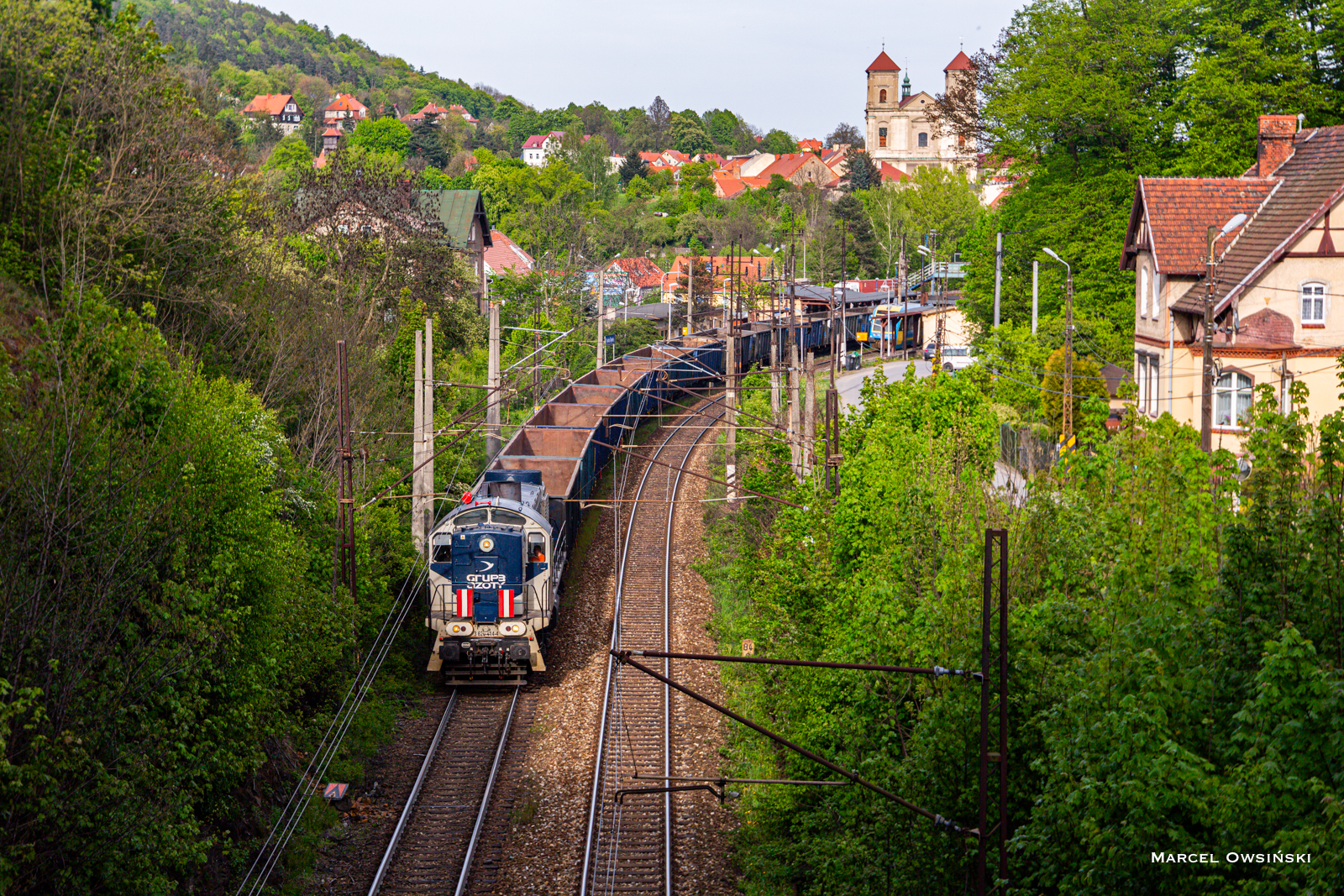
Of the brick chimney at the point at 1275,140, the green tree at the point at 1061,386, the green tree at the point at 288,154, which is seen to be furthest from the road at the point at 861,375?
the green tree at the point at 288,154

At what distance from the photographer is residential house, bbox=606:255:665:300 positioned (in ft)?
284

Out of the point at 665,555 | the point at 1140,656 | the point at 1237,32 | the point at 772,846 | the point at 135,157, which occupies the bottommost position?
the point at 772,846

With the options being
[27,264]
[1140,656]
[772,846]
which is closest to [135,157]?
[27,264]

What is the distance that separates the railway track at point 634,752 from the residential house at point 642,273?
57.6m

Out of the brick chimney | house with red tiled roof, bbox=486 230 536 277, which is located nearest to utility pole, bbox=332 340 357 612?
the brick chimney

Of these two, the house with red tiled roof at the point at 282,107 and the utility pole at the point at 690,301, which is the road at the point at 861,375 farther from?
the house with red tiled roof at the point at 282,107

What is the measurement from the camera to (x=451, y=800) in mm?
16625

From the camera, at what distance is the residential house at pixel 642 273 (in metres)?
86.6

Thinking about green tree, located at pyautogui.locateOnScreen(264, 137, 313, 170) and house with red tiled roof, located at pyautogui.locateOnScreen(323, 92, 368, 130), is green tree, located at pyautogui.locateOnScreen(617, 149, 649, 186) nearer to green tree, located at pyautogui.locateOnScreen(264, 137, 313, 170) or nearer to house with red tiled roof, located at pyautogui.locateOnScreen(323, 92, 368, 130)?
house with red tiled roof, located at pyautogui.locateOnScreen(323, 92, 368, 130)

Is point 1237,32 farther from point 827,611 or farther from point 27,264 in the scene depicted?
point 27,264

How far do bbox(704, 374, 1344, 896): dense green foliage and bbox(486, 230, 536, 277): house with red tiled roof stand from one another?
2298 inches

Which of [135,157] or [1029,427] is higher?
[135,157]

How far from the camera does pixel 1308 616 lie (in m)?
8.91

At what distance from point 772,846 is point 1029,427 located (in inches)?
827
